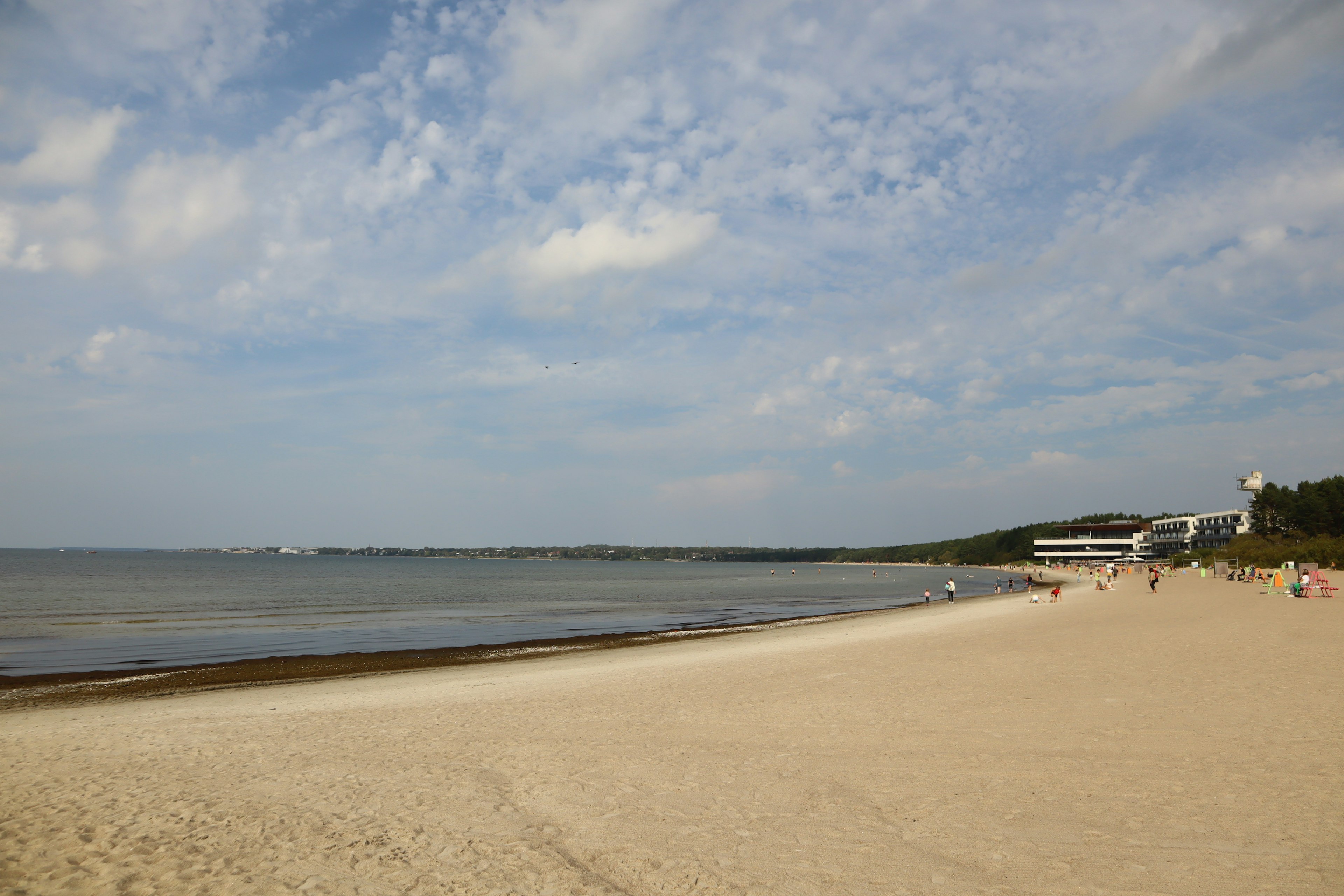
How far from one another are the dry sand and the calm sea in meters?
12.5

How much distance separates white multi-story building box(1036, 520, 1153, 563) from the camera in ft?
504

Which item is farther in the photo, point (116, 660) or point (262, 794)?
point (116, 660)

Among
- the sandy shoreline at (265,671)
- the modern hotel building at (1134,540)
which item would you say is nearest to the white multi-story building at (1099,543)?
the modern hotel building at (1134,540)

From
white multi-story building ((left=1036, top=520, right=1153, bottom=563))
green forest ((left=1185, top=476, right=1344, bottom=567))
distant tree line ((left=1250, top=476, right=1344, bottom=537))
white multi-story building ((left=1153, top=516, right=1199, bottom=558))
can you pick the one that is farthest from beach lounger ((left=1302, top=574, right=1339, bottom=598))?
white multi-story building ((left=1036, top=520, right=1153, bottom=563))

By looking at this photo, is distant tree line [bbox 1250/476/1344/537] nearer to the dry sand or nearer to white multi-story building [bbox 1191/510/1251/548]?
white multi-story building [bbox 1191/510/1251/548]

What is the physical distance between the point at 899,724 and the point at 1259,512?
12757 cm

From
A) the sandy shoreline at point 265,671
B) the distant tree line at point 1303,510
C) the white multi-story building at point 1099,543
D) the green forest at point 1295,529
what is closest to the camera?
the sandy shoreline at point 265,671

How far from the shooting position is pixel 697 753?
10180 millimetres

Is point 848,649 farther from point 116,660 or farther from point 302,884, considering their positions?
point 116,660

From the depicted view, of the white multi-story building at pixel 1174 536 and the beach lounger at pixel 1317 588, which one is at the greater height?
the beach lounger at pixel 1317 588

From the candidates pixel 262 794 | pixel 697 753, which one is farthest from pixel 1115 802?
pixel 262 794

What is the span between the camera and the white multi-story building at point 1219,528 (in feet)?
420

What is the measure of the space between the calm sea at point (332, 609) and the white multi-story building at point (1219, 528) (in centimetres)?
6137

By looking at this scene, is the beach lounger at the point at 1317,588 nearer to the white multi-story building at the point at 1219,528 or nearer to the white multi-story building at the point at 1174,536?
the white multi-story building at the point at 1219,528
